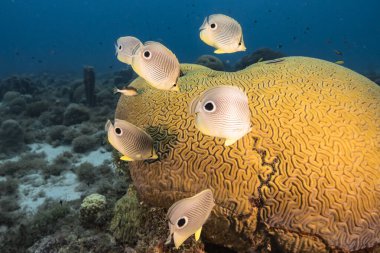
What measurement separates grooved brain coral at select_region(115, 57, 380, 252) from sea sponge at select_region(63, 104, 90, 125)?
28.7ft

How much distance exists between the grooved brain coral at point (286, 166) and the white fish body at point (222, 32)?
945 mm

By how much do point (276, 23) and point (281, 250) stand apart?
16931cm

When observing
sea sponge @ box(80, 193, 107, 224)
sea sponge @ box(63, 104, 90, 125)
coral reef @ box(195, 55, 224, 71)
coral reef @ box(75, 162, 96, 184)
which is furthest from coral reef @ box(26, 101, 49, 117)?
sea sponge @ box(80, 193, 107, 224)

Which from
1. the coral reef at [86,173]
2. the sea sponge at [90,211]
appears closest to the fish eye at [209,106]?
the sea sponge at [90,211]

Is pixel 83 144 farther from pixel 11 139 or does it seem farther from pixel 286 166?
pixel 286 166

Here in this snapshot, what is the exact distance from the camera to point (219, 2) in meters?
142

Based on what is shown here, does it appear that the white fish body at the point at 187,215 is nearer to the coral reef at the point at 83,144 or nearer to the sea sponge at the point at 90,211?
the sea sponge at the point at 90,211

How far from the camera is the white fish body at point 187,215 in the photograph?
7.22 feet

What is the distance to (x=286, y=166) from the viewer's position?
132 inches

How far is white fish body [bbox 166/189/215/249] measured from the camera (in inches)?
86.6

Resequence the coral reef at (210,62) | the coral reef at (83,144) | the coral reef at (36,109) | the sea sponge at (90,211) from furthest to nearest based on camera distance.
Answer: the coral reef at (210,62)
the coral reef at (36,109)
the coral reef at (83,144)
the sea sponge at (90,211)

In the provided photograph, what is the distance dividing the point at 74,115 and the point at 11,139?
2.67m

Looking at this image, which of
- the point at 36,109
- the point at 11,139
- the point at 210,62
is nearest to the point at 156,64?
the point at 11,139

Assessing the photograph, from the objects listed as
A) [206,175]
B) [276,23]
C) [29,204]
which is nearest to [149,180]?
[206,175]
